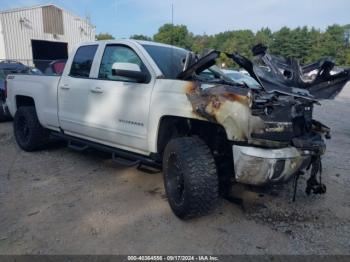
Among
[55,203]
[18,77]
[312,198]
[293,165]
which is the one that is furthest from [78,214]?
[18,77]

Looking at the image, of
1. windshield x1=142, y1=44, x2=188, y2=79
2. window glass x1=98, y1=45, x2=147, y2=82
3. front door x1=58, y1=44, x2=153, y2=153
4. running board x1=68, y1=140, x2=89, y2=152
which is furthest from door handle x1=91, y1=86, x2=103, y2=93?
running board x1=68, y1=140, x2=89, y2=152

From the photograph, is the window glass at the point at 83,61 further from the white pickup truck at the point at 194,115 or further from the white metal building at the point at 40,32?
the white metal building at the point at 40,32

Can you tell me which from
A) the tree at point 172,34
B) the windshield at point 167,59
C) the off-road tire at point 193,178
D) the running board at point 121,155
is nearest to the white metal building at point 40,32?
the tree at point 172,34

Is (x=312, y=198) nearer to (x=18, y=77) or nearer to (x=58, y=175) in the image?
(x=58, y=175)

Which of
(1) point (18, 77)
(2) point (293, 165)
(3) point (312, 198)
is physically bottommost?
(3) point (312, 198)

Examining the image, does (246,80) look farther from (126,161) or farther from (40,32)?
(40,32)

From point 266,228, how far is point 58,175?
301 cm

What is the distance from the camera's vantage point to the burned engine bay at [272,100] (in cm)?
307

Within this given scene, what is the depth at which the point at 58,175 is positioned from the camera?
4.94 m

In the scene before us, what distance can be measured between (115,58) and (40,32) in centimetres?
2444

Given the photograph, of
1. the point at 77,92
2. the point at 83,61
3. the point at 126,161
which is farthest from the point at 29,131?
the point at 126,161

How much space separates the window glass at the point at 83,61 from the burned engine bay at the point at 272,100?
1696 mm

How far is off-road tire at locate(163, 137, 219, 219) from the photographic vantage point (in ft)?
10.9

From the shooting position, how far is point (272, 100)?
10.3 feet
